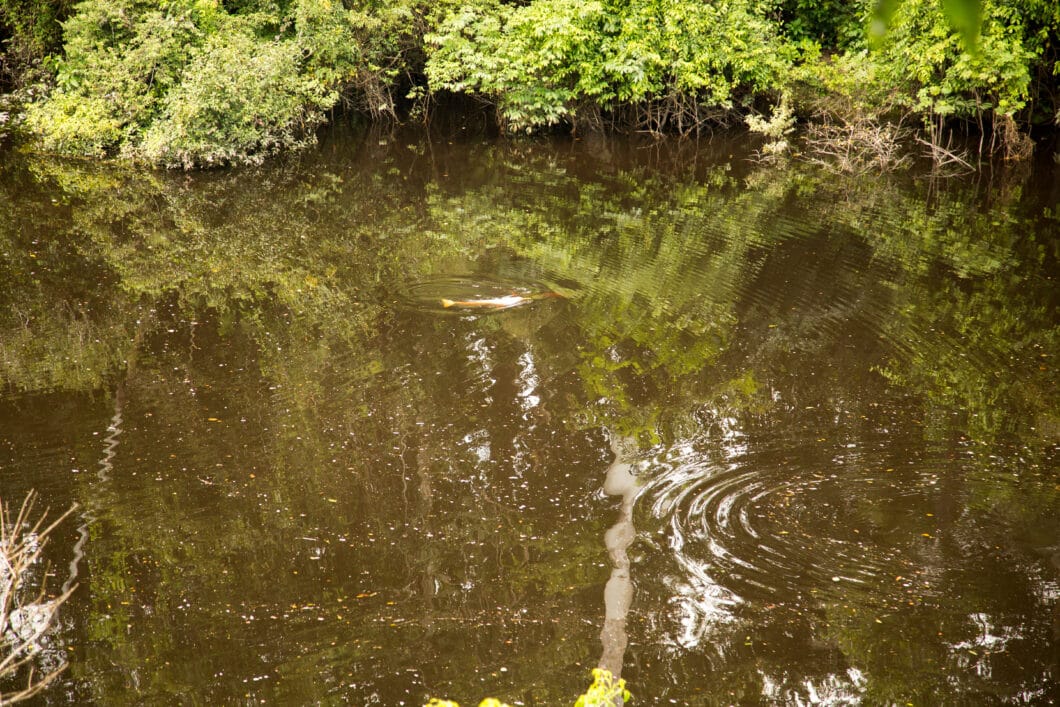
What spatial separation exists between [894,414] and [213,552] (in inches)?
231

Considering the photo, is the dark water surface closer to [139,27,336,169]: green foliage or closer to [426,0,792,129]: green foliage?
[139,27,336,169]: green foliage

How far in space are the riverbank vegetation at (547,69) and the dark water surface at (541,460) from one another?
5.40m

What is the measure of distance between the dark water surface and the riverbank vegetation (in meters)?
5.40

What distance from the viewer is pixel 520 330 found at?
10078 millimetres

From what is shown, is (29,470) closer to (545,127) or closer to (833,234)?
(833,234)

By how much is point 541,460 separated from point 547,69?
16034 millimetres

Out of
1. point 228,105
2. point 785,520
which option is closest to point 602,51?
point 228,105

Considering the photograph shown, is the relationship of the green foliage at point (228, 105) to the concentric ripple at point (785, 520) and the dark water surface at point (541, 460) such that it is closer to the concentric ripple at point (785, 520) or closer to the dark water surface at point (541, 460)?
the dark water surface at point (541, 460)

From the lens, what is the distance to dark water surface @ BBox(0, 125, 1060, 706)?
17.2ft

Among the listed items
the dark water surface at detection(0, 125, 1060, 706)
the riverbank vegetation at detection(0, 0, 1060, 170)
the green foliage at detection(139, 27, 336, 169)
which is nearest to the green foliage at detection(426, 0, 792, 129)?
the riverbank vegetation at detection(0, 0, 1060, 170)

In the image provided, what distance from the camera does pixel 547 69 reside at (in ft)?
70.1

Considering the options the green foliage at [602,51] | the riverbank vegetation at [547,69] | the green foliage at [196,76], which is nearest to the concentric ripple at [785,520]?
the riverbank vegetation at [547,69]

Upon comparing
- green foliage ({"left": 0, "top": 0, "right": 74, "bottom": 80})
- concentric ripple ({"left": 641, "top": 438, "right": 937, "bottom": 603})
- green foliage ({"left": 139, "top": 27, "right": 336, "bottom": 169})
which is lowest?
concentric ripple ({"left": 641, "top": 438, "right": 937, "bottom": 603})

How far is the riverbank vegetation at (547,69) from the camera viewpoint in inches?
725
